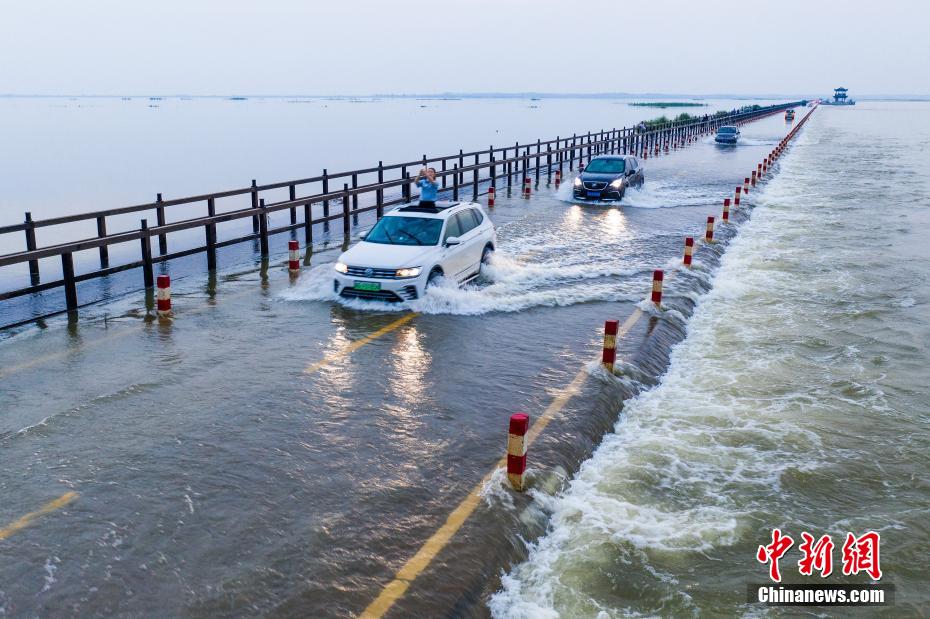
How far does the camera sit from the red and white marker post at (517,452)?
7.08 meters

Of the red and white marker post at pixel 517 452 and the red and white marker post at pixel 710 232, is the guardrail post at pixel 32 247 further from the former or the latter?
the red and white marker post at pixel 710 232

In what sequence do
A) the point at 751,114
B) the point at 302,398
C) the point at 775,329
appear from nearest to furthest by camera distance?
the point at 302,398
the point at 775,329
the point at 751,114

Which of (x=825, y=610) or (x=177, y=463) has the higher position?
(x=177, y=463)

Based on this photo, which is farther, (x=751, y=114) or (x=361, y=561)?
(x=751, y=114)

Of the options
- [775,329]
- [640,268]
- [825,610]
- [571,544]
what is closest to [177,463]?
[571,544]

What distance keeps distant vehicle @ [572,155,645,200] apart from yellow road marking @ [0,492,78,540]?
24.2m

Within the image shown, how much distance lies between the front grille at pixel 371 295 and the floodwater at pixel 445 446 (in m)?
0.21

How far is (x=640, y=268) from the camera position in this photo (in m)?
17.9

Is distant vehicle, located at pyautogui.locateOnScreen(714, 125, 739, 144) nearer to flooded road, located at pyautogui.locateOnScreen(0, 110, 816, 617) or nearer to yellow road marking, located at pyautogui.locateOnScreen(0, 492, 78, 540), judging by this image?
flooded road, located at pyautogui.locateOnScreen(0, 110, 816, 617)

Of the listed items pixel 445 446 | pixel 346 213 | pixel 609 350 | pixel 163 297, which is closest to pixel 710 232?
pixel 346 213

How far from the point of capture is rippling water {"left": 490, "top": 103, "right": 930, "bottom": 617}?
251 inches

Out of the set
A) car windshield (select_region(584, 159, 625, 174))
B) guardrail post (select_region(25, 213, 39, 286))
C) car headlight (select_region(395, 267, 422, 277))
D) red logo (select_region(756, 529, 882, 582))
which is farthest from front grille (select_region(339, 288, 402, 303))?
car windshield (select_region(584, 159, 625, 174))

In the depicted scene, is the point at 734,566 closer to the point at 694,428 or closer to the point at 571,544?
the point at 571,544

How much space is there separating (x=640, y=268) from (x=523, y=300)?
4.51m
